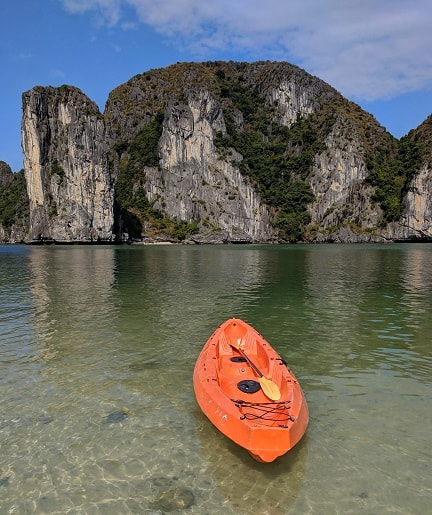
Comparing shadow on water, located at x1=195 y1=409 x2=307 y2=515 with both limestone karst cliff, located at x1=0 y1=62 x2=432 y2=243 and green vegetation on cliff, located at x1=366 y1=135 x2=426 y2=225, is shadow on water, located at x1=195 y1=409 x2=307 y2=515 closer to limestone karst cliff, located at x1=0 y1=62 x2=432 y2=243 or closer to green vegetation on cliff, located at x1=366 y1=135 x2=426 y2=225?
limestone karst cliff, located at x1=0 y1=62 x2=432 y2=243

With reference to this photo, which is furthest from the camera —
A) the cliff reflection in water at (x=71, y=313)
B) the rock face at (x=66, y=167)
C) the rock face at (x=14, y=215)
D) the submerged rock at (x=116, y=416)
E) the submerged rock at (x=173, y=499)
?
the rock face at (x=14, y=215)

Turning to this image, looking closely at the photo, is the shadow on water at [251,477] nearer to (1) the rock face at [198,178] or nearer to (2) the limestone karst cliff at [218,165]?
(2) the limestone karst cliff at [218,165]

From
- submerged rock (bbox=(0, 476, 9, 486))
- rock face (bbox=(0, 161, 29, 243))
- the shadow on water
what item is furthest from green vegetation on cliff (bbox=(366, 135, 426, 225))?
submerged rock (bbox=(0, 476, 9, 486))

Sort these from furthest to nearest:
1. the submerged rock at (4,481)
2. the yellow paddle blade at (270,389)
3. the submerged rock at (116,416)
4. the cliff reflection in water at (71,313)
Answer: the cliff reflection in water at (71,313) < the submerged rock at (116,416) < the yellow paddle blade at (270,389) < the submerged rock at (4,481)

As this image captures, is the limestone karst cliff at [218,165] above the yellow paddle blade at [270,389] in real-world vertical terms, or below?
above

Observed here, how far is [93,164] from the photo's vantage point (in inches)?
4830

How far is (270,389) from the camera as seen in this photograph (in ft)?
25.1

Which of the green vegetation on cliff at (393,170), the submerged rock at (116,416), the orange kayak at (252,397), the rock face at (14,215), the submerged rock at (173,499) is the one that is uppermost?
the green vegetation on cliff at (393,170)

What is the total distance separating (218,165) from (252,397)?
153 meters

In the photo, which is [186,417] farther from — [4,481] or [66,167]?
[66,167]

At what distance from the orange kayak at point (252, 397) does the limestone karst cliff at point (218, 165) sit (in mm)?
115860

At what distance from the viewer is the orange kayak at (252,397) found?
20.9ft

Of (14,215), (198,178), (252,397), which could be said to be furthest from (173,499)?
(14,215)

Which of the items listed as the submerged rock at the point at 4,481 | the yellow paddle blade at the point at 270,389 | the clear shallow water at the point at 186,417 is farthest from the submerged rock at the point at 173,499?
the submerged rock at the point at 4,481
